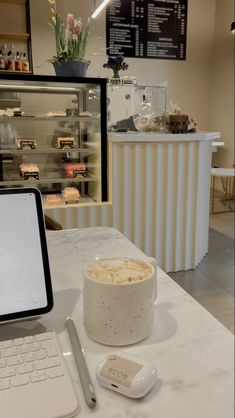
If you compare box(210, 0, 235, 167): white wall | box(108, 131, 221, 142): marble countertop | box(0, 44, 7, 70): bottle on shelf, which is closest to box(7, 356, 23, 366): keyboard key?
box(108, 131, 221, 142): marble countertop

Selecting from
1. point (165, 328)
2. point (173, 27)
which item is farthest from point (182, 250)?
point (165, 328)

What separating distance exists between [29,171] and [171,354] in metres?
2.06

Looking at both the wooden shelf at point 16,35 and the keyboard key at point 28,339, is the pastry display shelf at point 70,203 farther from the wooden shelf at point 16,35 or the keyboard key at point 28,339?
the wooden shelf at point 16,35

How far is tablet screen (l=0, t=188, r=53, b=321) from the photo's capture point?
1.93 feet

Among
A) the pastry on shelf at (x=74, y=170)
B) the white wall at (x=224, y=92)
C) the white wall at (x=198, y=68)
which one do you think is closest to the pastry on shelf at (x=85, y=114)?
the pastry on shelf at (x=74, y=170)

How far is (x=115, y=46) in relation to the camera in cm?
364

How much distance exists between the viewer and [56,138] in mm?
2523

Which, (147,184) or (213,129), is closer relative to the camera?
(147,184)

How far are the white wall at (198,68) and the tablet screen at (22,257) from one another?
3176 millimetres

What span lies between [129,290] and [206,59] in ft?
16.5

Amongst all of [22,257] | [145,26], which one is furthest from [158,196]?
[22,257]

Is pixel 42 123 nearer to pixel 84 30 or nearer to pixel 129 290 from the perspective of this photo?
pixel 84 30

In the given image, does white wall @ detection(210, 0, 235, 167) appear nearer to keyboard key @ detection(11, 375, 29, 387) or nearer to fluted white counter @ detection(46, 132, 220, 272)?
fluted white counter @ detection(46, 132, 220, 272)

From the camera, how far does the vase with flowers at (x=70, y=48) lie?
224 centimetres
